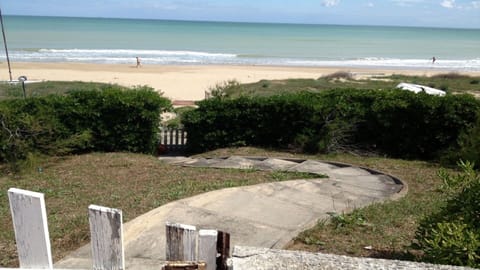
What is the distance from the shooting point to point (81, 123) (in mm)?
10109

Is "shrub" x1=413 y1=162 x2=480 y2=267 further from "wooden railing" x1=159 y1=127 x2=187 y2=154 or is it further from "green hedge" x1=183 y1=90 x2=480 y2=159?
"wooden railing" x1=159 y1=127 x2=187 y2=154

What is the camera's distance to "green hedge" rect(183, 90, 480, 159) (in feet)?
33.2

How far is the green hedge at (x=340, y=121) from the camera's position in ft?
33.2

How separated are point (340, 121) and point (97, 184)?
18.0 feet

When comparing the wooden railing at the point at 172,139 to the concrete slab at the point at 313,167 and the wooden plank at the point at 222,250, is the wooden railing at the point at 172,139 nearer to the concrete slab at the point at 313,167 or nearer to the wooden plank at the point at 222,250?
the concrete slab at the point at 313,167

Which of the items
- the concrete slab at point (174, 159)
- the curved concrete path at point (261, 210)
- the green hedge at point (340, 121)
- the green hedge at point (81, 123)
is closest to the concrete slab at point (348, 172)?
the curved concrete path at point (261, 210)

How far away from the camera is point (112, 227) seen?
6.87 feet

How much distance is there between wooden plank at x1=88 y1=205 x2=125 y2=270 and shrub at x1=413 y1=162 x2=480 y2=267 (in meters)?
2.03

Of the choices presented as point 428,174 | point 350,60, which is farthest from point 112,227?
point 350,60

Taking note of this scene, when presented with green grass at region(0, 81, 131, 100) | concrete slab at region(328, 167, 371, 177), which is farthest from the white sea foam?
concrete slab at region(328, 167, 371, 177)

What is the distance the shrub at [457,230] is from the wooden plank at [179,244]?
1.79 meters

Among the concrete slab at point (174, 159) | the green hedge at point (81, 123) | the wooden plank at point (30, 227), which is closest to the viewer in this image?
the wooden plank at point (30, 227)

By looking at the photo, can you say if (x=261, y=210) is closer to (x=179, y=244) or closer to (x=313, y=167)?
(x=313, y=167)

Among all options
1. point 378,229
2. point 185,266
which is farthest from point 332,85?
point 185,266
